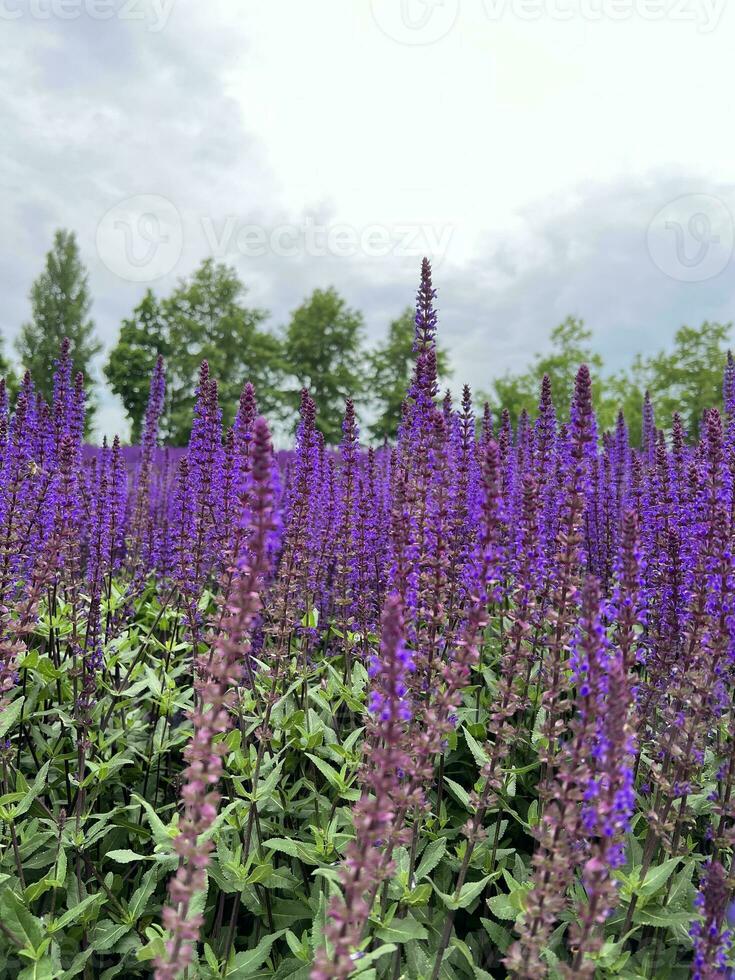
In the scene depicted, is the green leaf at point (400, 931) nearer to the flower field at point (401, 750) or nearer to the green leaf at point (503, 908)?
the flower field at point (401, 750)

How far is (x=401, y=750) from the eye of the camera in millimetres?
3600

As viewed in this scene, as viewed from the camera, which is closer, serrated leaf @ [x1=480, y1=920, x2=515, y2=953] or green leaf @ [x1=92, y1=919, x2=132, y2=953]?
serrated leaf @ [x1=480, y1=920, x2=515, y2=953]

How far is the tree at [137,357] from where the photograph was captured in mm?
66125

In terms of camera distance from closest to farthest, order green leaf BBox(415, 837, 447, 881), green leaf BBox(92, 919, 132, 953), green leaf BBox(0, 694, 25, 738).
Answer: green leaf BBox(415, 837, 447, 881) → green leaf BBox(92, 919, 132, 953) → green leaf BBox(0, 694, 25, 738)

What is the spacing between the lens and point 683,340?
63.6 meters

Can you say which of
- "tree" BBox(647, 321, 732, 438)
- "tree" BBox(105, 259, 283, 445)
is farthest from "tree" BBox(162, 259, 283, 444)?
"tree" BBox(647, 321, 732, 438)

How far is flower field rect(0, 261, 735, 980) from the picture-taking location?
9.73 feet

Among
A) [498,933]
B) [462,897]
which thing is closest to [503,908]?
[498,933]

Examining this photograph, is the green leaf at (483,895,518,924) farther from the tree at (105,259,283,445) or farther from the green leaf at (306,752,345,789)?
the tree at (105,259,283,445)

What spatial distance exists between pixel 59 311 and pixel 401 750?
85.2m

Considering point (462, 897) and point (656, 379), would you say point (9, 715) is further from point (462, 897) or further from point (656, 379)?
point (656, 379)

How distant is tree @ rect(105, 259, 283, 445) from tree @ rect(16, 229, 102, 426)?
25.2 ft

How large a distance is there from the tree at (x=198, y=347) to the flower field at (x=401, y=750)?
5679 centimetres

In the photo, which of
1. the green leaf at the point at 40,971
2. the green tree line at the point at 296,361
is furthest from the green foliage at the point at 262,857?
the green tree line at the point at 296,361
